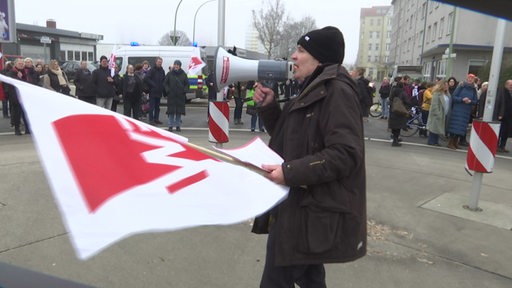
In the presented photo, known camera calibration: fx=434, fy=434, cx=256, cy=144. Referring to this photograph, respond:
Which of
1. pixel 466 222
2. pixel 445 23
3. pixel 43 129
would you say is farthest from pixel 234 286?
pixel 445 23

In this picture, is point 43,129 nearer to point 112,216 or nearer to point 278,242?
point 112,216

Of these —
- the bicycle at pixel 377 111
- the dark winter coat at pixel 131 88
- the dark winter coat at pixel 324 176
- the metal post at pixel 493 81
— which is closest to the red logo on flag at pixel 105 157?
the dark winter coat at pixel 324 176

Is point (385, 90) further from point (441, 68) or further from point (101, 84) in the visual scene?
point (441, 68)

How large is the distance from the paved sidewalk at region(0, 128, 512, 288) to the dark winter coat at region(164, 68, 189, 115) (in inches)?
194

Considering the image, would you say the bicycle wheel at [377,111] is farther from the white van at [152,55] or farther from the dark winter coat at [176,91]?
the dark winter coat at [176,91]

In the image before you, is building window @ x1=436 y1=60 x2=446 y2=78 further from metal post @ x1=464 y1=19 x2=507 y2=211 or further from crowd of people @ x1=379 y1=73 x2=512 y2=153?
metal post @ x1=464 y1=19 x2=507 y2=211

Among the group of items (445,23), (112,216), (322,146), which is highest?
(445,23)

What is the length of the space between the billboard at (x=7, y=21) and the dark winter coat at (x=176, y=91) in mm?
3531

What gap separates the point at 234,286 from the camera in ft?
10.3

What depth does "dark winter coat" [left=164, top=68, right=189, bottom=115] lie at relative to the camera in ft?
34.6

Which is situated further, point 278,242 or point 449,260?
point 449,260

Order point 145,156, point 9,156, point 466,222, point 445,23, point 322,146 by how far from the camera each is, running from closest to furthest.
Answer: point 145,156
point 322,146
point 466,222
point 9,156
point 445,23

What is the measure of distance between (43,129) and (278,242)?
1.13 metres

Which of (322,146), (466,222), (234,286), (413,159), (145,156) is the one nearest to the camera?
(145,156)
